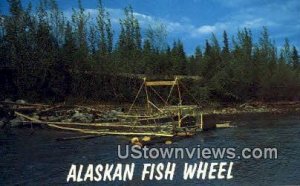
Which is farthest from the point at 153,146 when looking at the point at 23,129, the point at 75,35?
the point at 75,35

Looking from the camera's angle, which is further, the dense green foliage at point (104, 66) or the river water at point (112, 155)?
the dense green foliage at point (104, 66)

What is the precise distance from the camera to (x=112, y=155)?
2419cm

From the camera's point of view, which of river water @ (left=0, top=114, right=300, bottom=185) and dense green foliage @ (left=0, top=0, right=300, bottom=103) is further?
dense green foliage @ (left=0, top=0, right=300, bottom=103)

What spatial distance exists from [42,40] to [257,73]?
4109 centimetres

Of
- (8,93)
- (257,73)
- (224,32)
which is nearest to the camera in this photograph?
(8,93)

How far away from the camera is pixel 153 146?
26891mm

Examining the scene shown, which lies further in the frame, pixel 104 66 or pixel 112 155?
pixel 104 66

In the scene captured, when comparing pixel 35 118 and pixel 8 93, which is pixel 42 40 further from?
pixel 35 118

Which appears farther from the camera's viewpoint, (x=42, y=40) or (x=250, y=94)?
(x=250, y=94)

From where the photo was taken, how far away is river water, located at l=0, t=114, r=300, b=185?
18203 millimetres

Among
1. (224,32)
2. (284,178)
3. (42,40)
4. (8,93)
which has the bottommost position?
(284,178)

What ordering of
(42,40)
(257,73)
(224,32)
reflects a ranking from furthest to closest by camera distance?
1. (224,32)
2. (257,73)
3. (42,40)

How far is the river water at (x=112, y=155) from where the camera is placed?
18.2 metres

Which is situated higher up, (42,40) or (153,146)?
(42,40)
